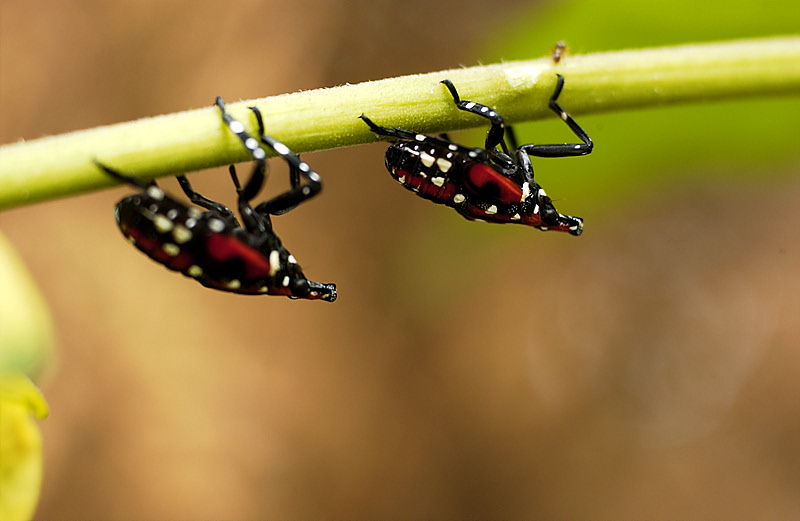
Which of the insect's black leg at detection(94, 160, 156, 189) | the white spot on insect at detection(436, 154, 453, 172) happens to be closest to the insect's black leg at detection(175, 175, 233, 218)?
the white spot on insect at detection(436, 154, 453, 172)

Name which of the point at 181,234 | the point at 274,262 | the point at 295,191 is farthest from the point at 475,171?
the point at 181,234

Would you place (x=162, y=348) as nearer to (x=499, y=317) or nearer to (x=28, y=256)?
(x=28, y=256)

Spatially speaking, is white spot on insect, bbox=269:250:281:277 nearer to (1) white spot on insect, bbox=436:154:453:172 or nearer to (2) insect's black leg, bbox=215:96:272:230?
(2) insect's black leg, bbox=215:96:272:230

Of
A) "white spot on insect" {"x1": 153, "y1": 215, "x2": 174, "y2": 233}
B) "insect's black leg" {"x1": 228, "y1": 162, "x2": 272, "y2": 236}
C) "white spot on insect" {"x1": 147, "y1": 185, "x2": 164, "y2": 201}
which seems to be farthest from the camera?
"insect's black leg" {"x1": 228, "y1": 162, "x2": 272, "y2": 236}

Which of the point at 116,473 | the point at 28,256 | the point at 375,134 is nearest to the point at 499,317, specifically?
the point at 116,473

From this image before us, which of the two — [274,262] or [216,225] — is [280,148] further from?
[274,262]

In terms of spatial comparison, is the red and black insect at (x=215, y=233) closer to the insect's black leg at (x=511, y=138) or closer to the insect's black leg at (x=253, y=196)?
the insect's black leg at (x=253, y=196)

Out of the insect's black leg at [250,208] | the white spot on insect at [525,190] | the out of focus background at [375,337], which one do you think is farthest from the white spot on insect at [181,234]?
the out of focus background at [375,337]
